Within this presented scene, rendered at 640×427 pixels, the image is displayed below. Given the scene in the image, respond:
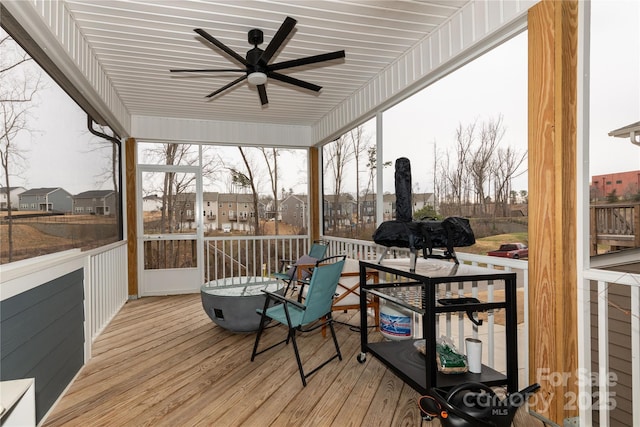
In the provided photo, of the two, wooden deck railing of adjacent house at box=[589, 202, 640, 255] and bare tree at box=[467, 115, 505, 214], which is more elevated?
bare tree at box=[467, 115, 505, 214]

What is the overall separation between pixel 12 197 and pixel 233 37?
2062 mm

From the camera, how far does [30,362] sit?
200 centimetres

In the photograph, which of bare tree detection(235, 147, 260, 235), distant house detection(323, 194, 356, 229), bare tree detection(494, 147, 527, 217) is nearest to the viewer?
bare tree detection(494, 147, 527, 217)

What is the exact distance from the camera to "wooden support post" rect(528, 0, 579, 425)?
2.01 meters

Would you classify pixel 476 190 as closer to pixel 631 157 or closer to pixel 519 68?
pixel 519 68

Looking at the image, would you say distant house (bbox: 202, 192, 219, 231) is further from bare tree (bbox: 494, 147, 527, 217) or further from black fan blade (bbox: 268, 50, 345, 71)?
bare tree (bbox: 494, 147, 527, 217)

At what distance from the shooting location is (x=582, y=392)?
78.1 inches

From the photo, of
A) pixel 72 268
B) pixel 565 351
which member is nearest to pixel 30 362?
pixel 72 268

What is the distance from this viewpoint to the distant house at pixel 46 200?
2.21 m

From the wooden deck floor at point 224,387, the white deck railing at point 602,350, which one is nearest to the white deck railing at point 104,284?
the wooden deck floor at point 224,387

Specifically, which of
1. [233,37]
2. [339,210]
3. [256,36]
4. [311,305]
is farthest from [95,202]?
[339,210]

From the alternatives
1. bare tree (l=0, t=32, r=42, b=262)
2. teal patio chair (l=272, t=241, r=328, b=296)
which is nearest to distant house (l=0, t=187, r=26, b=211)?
bare tree (l=0, t=32, r=42, b=262)

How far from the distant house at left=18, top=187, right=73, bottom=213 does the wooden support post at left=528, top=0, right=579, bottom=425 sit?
296cm

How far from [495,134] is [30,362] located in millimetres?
→ 3200
